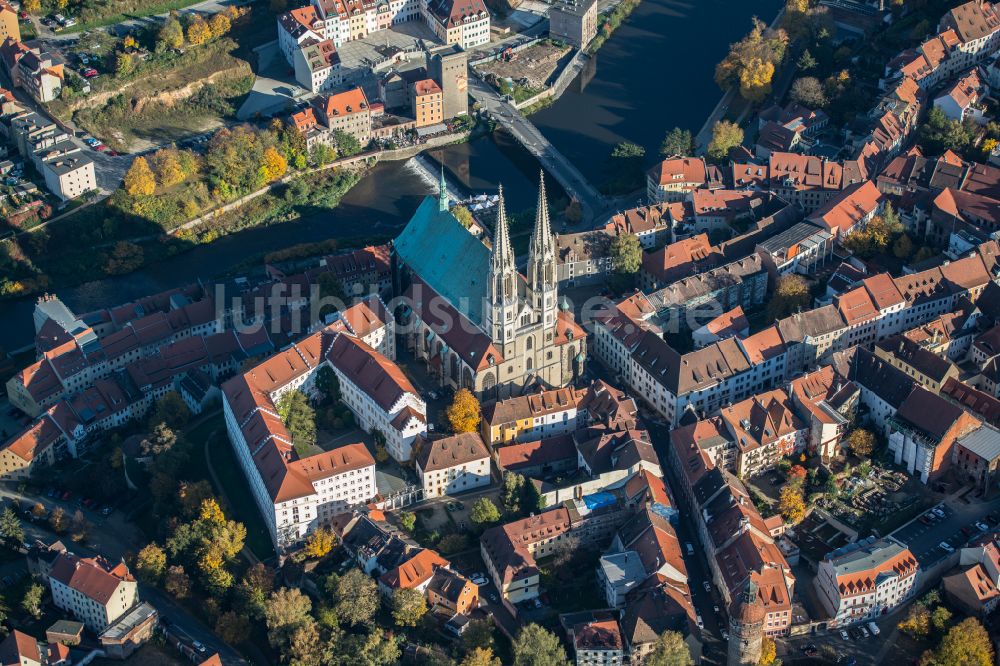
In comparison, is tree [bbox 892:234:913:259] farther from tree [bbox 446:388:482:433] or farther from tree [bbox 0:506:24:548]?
tree [bbox 0:506:24:548]

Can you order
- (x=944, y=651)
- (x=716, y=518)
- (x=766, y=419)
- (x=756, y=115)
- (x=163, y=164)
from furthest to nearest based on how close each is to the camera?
(x=756, y=115) → (x=163, y=164) → (x=766, y=419) → (x=716, y=518) → (x=944, y=651)

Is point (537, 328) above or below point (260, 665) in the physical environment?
above

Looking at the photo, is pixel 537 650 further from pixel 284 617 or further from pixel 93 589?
pixel 93 589

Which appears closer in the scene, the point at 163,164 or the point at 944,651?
the point at 944,651

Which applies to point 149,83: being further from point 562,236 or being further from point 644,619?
point 644,619

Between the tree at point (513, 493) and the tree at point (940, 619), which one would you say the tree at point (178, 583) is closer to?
the tree at point (513, 493)

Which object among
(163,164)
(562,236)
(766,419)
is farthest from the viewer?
(163,164)

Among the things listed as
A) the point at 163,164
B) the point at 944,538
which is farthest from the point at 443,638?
→ the point at 163,164
